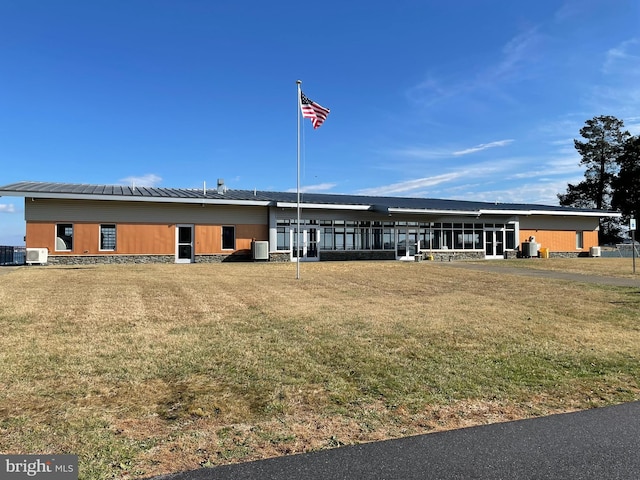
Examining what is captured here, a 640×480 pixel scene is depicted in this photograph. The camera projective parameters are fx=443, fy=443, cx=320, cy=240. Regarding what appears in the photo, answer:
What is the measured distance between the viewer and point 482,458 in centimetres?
333

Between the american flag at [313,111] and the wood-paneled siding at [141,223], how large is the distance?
1058 centimetres

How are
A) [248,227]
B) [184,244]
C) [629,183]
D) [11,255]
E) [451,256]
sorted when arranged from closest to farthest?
1. [11,255]
2. [184,244]
3. [248,227]
4. [451,256]
5. [629,183]

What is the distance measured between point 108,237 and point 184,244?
403 cm

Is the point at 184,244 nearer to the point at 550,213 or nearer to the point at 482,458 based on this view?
the point at 482,458

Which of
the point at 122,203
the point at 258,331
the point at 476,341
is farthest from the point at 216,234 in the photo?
the point at 476,341

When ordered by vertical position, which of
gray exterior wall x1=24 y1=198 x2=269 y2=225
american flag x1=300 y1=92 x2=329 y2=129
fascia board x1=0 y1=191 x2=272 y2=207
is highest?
american flag x1=300 y1=92 x2=329 y2=129

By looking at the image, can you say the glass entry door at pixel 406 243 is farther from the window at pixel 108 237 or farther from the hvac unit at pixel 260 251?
the window at pixel 108 237

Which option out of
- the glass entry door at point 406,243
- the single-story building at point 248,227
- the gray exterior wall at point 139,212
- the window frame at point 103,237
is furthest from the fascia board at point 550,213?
A: the window frame at point 103,237

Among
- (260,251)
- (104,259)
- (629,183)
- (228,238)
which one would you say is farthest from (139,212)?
(629,183)

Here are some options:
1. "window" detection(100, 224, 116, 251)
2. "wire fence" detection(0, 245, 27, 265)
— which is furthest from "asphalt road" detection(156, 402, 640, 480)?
"wire fence" detection(0, 245, 27, 265)

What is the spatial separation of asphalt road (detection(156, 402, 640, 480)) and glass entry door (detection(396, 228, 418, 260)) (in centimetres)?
2686

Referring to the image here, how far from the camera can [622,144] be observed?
179 ft

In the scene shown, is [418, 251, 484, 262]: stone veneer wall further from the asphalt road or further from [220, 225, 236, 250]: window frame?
the asphalt road

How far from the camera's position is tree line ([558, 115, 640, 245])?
51.2 m
